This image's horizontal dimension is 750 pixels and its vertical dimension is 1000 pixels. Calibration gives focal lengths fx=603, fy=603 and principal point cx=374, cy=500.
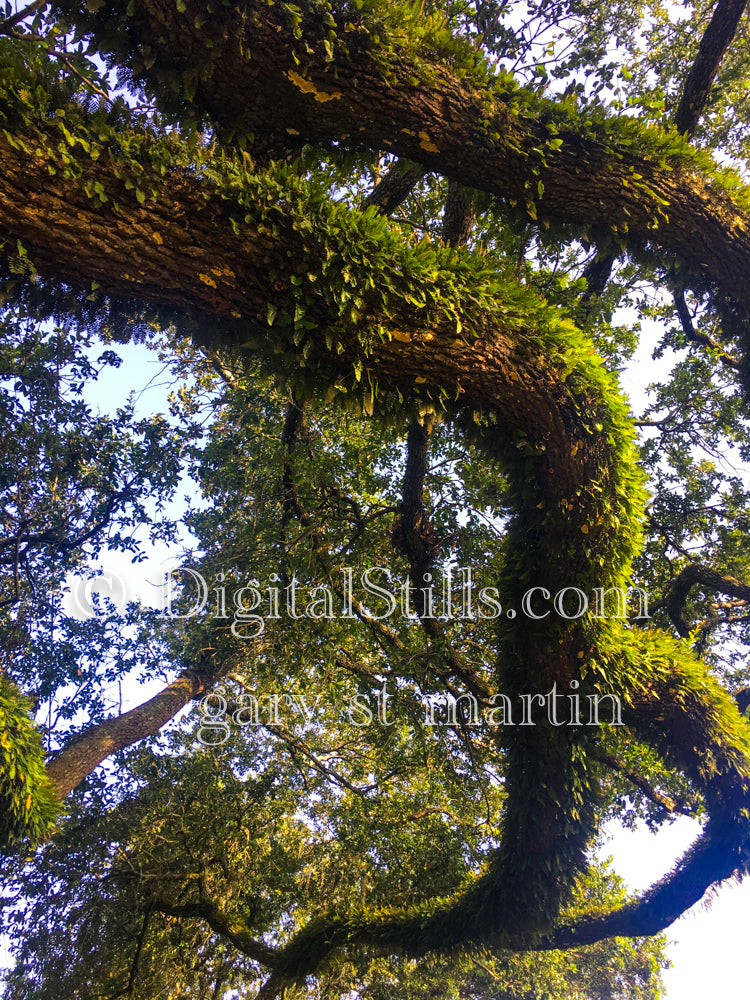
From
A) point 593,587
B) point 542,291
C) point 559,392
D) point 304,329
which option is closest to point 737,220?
point 542,291

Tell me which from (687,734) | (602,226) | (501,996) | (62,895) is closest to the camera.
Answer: (602,226)

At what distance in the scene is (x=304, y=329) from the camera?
264 cm

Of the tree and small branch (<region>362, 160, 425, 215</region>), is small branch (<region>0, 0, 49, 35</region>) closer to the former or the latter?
the tree

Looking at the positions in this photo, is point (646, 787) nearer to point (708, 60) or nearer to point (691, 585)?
point (691, 585)

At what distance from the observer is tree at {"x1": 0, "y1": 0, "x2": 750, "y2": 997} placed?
97.4 inches

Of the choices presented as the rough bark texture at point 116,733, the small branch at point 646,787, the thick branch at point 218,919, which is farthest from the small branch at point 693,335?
the thick branch at point 218,919

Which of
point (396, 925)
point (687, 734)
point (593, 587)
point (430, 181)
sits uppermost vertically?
point (430, 181)

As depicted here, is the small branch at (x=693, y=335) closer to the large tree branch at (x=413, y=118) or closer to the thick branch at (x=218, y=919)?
the large tree branch at (x=413, y=118)

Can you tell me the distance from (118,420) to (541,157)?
205 inches

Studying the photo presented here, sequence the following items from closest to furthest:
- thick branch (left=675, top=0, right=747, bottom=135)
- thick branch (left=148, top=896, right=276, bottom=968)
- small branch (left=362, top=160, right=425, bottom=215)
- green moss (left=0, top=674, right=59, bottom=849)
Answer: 1. green moss (left=0, top=674, right=59, bottom=849)
2. thick branch (left=675, top=0, right=747, bottom=135)
3. small branch (left=362, top=160, right=425, bottom=215)
4. thick branch (left=148, top=896, right=276, bottom=968)

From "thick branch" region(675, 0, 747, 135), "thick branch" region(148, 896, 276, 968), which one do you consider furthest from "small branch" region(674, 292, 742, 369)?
"thick branch" region(148, 896, 276, 968)

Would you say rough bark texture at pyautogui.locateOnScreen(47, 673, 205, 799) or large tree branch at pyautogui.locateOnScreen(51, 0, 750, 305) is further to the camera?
rough bark texture at pyautogui.locateOnScreen(47, 673, 205, 799)

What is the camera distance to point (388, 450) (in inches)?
253

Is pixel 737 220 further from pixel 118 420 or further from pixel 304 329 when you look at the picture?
pixel 118 420
